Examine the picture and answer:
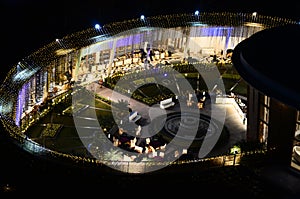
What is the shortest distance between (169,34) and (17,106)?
55.4 ft

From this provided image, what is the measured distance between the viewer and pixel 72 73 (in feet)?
152

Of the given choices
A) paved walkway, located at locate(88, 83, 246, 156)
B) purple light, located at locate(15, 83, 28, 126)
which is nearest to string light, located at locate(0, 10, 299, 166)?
purple light, located at locate(15, 83, 28, 126)

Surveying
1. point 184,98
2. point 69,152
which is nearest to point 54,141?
point 69,152

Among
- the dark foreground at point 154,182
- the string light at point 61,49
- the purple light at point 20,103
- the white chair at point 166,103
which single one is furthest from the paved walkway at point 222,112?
the purple light at point 20,103

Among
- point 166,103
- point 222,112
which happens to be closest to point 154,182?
point 166,103

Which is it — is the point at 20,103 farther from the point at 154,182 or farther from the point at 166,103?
the point at 154,182

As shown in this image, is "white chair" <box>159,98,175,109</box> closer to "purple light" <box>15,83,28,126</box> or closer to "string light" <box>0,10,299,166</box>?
"string light" <box>0,10,299,166</box>

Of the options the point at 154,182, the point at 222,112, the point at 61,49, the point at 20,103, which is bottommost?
the point at 154,182

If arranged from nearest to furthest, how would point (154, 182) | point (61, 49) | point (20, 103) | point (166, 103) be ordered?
point (154, 182) → point (20, 103) → point (166, 103) → point (61, 49)

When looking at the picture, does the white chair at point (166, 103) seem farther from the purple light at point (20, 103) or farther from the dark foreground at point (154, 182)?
the dark foreground at point (154, 182)

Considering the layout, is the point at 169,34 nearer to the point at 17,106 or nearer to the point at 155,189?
the point at 17,106

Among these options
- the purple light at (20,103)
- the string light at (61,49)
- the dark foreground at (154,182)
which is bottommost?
the dark foreground at (154,182)

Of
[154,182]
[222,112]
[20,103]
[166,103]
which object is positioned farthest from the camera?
[166,103]

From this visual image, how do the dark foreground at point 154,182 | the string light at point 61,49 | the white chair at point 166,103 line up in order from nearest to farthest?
the dark foreground at point 154,182 → the string light at point 61,49 → the white chair at point 166,103
